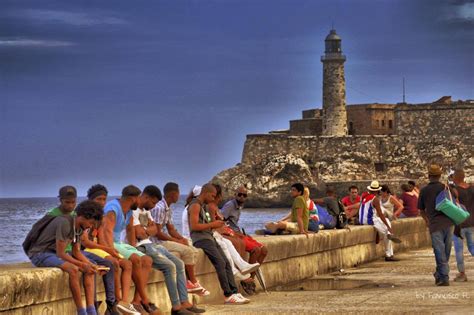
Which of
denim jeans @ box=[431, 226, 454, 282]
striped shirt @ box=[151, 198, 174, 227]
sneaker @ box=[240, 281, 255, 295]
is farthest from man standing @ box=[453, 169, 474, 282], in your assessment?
striped shirt @ box=[151, 198, 174, 227]

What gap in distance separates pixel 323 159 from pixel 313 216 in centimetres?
9362

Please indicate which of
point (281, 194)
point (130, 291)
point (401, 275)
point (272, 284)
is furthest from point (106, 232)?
point (281, 194)

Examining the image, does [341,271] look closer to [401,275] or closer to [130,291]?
[401,275]

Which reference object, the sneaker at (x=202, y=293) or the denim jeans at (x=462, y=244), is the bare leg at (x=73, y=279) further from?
the denim jeans at (x=462, y=244)

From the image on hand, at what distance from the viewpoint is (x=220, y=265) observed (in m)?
12.9

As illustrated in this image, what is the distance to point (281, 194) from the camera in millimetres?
107750

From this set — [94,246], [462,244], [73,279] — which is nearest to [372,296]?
[462,244]

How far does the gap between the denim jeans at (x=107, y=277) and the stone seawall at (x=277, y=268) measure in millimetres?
125

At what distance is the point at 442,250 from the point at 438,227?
27 centimetres

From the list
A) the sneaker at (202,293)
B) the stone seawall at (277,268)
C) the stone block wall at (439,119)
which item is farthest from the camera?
the stone block wall at (439,119)

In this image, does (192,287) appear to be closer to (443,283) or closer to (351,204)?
(443,283)

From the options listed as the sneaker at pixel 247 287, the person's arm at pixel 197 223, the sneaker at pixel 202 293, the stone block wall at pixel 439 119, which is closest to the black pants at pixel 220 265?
the person's arm at pixel 197 223

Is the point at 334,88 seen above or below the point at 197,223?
above

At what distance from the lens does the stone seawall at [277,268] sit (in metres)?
9.61
